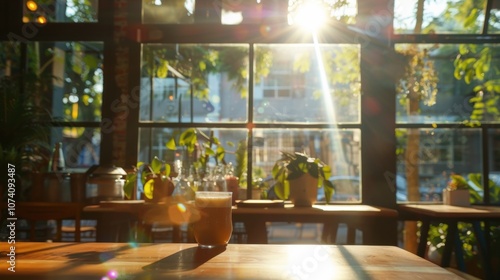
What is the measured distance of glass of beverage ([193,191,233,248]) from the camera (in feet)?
4.51

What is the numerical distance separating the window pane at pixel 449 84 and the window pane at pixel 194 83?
48.3 inches

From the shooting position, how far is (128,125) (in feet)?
12.4

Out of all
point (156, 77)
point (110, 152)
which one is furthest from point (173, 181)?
point (156, 77)

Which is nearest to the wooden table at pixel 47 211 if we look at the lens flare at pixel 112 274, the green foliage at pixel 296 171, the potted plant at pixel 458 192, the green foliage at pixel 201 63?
the green foliage at pixel 201 63

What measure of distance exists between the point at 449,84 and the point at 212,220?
9.97ft

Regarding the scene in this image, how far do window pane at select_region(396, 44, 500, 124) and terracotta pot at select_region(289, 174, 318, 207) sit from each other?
3.22 feet

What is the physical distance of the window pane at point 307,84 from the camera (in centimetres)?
380

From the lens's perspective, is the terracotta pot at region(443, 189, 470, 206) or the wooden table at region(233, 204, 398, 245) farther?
the terracotta pot at region(443, 189, 470, 206)

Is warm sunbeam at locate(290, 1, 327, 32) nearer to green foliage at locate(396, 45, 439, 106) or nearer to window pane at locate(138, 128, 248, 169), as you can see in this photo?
green foliage at locate(396, 45, 439, 106)

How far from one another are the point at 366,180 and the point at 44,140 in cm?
236

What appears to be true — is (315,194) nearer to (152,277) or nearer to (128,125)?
(128,125)

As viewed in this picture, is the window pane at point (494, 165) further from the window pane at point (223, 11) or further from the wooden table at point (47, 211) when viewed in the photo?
the wooden table at point (47, 211)

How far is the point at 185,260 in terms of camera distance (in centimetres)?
120

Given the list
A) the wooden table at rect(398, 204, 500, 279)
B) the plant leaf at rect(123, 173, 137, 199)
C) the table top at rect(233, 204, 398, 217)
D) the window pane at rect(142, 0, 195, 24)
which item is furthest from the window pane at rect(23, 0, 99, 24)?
the wooden table at rect(398, 204, 500, 279)
